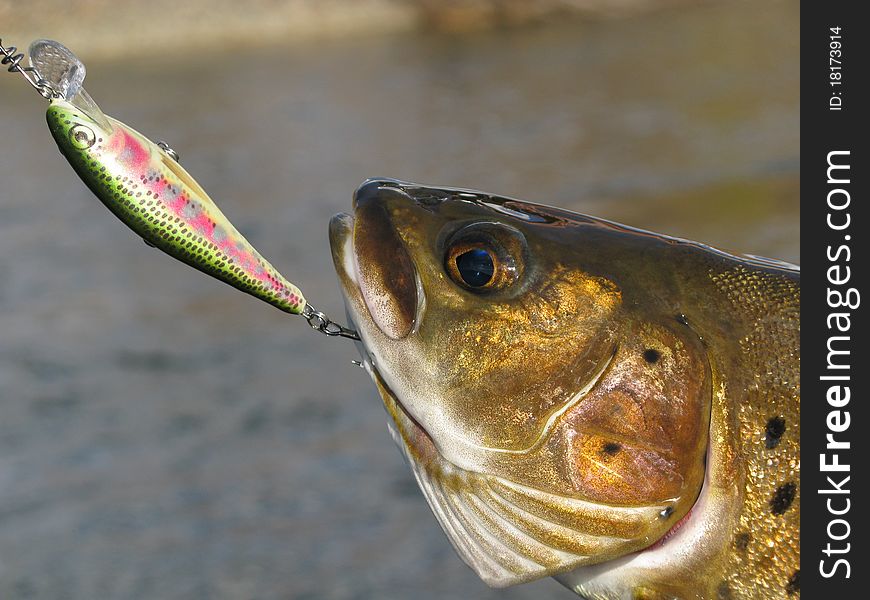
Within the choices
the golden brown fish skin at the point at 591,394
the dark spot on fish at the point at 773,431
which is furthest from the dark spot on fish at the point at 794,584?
the dark spot on fish at the point at 773,431

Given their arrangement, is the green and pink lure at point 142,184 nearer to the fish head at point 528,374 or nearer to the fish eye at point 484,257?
the fish head at point 528,374

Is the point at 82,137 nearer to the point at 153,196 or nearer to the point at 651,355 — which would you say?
the point at 153,196

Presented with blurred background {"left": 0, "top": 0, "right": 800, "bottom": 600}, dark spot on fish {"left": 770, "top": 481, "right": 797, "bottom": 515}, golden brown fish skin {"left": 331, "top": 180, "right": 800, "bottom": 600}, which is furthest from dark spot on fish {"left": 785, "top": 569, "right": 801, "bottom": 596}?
blurred background {"left": 0, "top": 0, "right": 800, "bottom": 600}

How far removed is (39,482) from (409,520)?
2349 millimetres

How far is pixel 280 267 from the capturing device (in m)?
9.62

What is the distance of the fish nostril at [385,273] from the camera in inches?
76.1

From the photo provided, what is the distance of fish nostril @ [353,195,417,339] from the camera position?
6.34 ft

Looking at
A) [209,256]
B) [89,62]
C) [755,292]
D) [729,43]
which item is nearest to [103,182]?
[209,256]

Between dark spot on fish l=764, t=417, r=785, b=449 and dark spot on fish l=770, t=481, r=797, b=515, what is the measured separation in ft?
0.24

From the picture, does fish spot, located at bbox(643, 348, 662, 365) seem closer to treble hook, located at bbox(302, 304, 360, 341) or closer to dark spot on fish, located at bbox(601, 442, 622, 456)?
dark spot on fish, located at bbox(601, 442, 622, 456)

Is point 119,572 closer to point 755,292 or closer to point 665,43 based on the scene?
point 755,292

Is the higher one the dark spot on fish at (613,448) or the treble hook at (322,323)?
the treble hook at (322,323)

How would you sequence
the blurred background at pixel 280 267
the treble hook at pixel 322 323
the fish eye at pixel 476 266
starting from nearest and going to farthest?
the fish eye at pixel 476 266
the treble hook at pixel 322 323
the blurred background at pixel 280 267

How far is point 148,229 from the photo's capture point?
195 cm
